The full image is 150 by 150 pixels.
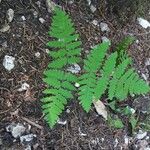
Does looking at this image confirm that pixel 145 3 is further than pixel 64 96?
Yes

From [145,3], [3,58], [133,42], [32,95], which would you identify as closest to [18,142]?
[32,95]

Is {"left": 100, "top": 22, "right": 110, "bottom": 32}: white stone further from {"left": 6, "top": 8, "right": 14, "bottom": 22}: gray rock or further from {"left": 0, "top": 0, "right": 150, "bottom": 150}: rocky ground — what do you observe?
{"left": 6, "top": 8, "right": 14, "bottom": 22}: gray rock

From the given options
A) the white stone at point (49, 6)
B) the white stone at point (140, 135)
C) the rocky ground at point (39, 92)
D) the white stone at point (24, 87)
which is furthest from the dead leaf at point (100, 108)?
the white stone at point (49, 6)

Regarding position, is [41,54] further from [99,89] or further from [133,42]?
[133,42]

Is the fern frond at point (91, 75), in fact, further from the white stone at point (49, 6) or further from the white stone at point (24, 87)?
the white stone at point (49, 6)

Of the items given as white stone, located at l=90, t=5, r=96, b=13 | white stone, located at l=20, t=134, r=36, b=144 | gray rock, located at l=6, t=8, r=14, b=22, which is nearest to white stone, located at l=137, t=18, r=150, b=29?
white stone, located at l=90, t=5, r=96, b=13

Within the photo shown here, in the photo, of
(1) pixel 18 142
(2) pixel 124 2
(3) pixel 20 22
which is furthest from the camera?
(2) pixel 124 2
